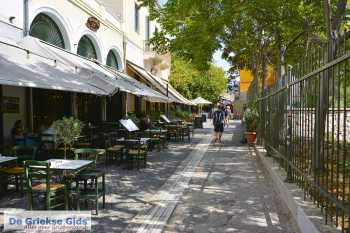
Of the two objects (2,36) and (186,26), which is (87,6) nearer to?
(186,26)

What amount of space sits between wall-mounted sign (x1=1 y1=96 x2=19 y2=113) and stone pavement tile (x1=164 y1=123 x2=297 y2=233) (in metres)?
5.68

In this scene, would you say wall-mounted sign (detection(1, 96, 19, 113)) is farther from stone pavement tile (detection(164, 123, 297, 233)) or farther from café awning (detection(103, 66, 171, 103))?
stone pavement tile (detection(164, 123, 297, 233))

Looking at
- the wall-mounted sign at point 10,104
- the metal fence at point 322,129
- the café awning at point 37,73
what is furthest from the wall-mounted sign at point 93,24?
the metal fence at point 322,129

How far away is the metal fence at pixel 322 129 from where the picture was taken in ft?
14.8

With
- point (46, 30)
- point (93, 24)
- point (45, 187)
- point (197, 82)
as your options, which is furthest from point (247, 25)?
point (197, 82)

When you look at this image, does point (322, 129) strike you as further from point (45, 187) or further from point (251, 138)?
point (251, 138)

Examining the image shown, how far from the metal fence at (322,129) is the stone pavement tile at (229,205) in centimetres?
66

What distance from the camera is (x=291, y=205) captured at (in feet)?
22.1

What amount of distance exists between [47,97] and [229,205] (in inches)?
386

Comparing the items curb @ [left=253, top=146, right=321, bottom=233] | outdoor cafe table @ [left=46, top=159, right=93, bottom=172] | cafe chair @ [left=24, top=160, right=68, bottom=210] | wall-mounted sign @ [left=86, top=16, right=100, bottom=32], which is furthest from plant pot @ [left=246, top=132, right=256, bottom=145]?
cafe chair @ [left=24, top=160, right=68, bottom=210]

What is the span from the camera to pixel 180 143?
19.4 m

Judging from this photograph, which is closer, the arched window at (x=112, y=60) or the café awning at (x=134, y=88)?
the café awning at (x=134, y=88)

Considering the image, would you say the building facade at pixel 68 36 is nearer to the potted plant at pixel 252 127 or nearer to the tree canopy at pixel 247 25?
the tree canopy at pixel 247 25

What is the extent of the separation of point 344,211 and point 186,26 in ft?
42.2
